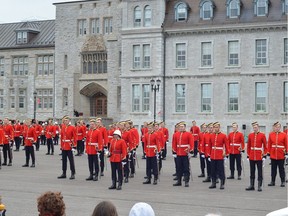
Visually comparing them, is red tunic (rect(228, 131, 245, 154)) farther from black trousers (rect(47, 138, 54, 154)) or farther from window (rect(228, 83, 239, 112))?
window (rect(228, 83, 239, 112))

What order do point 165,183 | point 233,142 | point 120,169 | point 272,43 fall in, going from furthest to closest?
point 272,43
point 233,142
point 165,183
point 120,169

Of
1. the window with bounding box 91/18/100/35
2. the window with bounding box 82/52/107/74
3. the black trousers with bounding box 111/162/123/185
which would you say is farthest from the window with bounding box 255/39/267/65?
the black trousers with bounding box 111/162/123/185

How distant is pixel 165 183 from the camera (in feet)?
63.4

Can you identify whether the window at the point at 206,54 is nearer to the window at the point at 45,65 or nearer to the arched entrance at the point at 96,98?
the arched entrance at the point at 96,98

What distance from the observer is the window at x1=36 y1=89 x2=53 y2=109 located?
60463 millimetres

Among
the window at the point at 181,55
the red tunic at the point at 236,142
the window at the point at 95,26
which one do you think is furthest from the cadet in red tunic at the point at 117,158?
the window at the point at 95,26

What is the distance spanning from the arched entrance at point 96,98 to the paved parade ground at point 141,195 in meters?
34.7

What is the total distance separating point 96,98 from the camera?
191 ft

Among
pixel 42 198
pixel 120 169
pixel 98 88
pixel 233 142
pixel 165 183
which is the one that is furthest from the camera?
pixel 98 88

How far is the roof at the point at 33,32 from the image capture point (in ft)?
203

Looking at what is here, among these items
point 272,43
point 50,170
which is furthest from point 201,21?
point 50,170

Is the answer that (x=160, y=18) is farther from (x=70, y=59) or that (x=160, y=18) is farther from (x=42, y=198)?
(x=42, y=198)

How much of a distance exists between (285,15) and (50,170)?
1100 inches

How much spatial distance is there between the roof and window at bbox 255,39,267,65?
2404 cm
